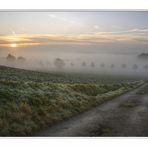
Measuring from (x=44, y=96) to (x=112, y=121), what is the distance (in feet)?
4.82

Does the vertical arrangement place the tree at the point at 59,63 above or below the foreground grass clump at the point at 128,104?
above

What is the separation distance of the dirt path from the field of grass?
158 millimetres

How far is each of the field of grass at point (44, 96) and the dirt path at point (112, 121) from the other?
16 centimetres

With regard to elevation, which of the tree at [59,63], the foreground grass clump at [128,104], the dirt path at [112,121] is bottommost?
the dirt path at [112,121]

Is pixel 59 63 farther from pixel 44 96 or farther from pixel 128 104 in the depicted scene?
pixel 128 104

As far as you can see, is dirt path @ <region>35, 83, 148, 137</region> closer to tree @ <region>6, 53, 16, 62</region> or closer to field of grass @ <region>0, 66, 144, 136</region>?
field of grass @ <region>0, 66, 144, 136</region>

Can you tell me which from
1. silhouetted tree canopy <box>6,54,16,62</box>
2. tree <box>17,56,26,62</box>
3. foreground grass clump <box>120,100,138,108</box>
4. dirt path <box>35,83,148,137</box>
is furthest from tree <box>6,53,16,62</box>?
foreground grass clump <box>120,100,138,108</box>

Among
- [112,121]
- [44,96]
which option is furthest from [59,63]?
[112,121]

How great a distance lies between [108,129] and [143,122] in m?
0.71

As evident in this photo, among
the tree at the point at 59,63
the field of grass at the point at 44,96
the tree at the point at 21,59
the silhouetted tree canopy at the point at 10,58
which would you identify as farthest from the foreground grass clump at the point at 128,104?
the silhouetted tree canopy at the point at 10,58

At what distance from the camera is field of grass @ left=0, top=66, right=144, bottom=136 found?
21.0 feet

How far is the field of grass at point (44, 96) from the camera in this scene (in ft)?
21.0

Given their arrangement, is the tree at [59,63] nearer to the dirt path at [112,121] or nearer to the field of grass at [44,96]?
the field of grass at [44,96]
